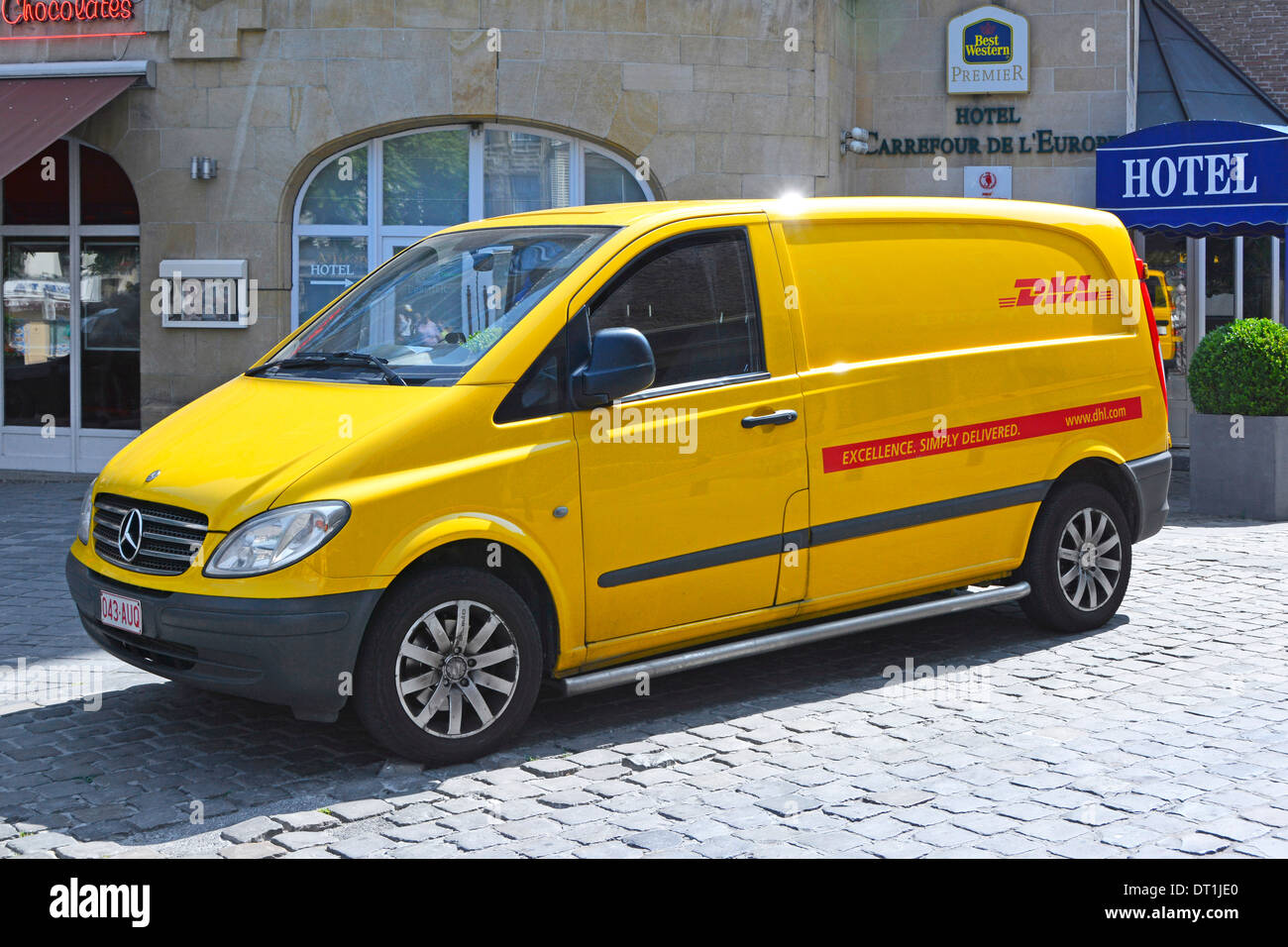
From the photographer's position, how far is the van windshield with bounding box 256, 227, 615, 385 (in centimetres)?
573

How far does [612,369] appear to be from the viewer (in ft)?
18.4

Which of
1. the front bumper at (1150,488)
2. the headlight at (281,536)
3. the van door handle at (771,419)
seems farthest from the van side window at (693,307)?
the front bumper at (1150,488)

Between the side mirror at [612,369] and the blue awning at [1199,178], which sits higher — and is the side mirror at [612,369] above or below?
below

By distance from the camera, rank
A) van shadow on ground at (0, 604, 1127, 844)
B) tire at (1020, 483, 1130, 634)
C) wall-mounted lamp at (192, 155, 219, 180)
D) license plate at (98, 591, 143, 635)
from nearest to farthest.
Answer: van shadow on ground at (0, 604, 1127, 844), license plate at (98, 591, 143, 635), tire at (1020, 483, 1130, 634), wall-mounted lamp at (192, 155, 219, 180)

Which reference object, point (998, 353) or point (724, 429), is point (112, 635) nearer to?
point (724, 429)

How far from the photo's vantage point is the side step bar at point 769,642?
5680 millimetres

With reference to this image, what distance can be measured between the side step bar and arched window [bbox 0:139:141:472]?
10853 mm

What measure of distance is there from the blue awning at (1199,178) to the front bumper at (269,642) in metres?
11.9

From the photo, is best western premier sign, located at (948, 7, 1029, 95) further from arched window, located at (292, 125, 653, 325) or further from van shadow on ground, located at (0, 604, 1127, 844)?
Answer: van shadow on ground, located at (0, 604, 1127, 844)

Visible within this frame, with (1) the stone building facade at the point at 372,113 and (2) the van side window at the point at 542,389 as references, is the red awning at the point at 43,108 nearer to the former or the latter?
(1) the stone building facade at the point at 372,113

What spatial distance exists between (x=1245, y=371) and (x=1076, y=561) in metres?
5.55

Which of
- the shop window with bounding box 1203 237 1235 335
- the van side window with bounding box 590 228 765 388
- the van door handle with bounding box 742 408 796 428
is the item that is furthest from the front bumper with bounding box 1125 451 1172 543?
the shop window with bounding box 1203 237 1235 335

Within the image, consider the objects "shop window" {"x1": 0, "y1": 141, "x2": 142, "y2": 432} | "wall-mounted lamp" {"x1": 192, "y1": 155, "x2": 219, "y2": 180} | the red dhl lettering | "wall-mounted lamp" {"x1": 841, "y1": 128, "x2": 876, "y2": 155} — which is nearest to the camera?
the red dhl lettering

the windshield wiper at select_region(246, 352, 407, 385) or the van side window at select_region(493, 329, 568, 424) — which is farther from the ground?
the windshield wiper at select_region(246, 352, 407, 385)
